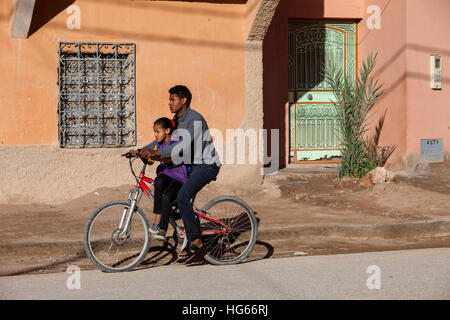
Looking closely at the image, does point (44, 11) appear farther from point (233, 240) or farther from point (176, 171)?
point (233, 240)

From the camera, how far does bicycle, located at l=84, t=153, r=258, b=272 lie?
5.77 metres

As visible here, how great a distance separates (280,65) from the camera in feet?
42.1

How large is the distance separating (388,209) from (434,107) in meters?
3.83

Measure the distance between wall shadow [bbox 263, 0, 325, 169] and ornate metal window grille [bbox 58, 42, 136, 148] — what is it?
3.21m

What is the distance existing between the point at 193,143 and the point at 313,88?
7807mm

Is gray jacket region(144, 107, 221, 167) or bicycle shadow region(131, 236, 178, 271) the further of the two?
bicycle shadow region(131, 236, 178, 271)

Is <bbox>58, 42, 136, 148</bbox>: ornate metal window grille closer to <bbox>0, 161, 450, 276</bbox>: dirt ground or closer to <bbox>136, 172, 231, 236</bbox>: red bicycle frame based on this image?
<bbox>0, 161, 450, 276</bbox>: dirt ground

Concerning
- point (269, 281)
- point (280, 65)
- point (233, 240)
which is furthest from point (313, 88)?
point (269, 281)

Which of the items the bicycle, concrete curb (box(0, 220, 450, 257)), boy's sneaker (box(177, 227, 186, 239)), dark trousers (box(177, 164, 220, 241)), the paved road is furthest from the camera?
concrete curb (box(0, 220, 450, 257))

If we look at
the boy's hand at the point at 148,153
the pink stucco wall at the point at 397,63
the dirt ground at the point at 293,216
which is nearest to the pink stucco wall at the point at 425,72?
the pink stucco wall at the point at 397,63

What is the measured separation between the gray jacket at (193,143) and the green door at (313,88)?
726 cm

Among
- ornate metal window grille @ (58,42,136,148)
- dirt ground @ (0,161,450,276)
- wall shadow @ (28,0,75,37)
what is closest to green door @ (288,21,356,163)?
dirt ground @ (0,161,450,276)

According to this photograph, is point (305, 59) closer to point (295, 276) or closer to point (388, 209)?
point (388, 209)
